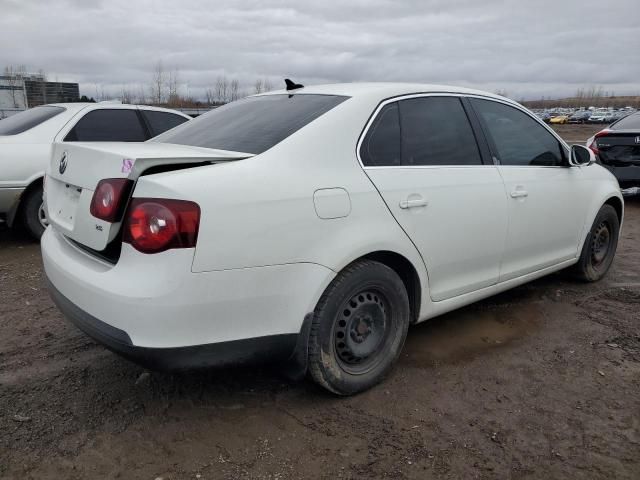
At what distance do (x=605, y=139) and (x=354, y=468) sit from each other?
8285 millimetres

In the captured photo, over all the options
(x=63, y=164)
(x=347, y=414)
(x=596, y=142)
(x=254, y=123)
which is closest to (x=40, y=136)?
(x=63, y=164)

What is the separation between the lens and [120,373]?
315 centimetres

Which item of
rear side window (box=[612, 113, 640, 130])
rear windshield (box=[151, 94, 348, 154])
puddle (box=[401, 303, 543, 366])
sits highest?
rear windshield (box=[151, 94, 348, 154])

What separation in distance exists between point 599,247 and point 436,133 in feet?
8.41

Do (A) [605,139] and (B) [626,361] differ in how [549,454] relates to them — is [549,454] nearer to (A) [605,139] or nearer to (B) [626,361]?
(B) [626,361]

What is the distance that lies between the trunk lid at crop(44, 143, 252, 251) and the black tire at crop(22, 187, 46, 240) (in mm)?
3166

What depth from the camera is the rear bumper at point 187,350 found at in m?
2.27

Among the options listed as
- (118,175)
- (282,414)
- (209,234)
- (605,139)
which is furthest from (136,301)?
(605,139)

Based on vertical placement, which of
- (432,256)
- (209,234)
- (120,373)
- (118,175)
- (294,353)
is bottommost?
(120,373)

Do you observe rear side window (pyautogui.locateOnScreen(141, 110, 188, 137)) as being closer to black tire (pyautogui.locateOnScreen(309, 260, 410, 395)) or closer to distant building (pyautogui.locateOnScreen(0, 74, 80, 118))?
black tire (pyautogui.locateOnScreen(309, 260, 410, 395))

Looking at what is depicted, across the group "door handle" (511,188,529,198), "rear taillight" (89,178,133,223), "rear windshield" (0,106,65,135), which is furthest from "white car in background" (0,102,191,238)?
"door handle" (511,188,529,198)

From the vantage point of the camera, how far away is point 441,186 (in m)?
3.18

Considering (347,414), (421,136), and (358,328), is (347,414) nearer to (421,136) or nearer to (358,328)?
(358,328)

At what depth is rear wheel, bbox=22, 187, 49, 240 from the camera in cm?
574
